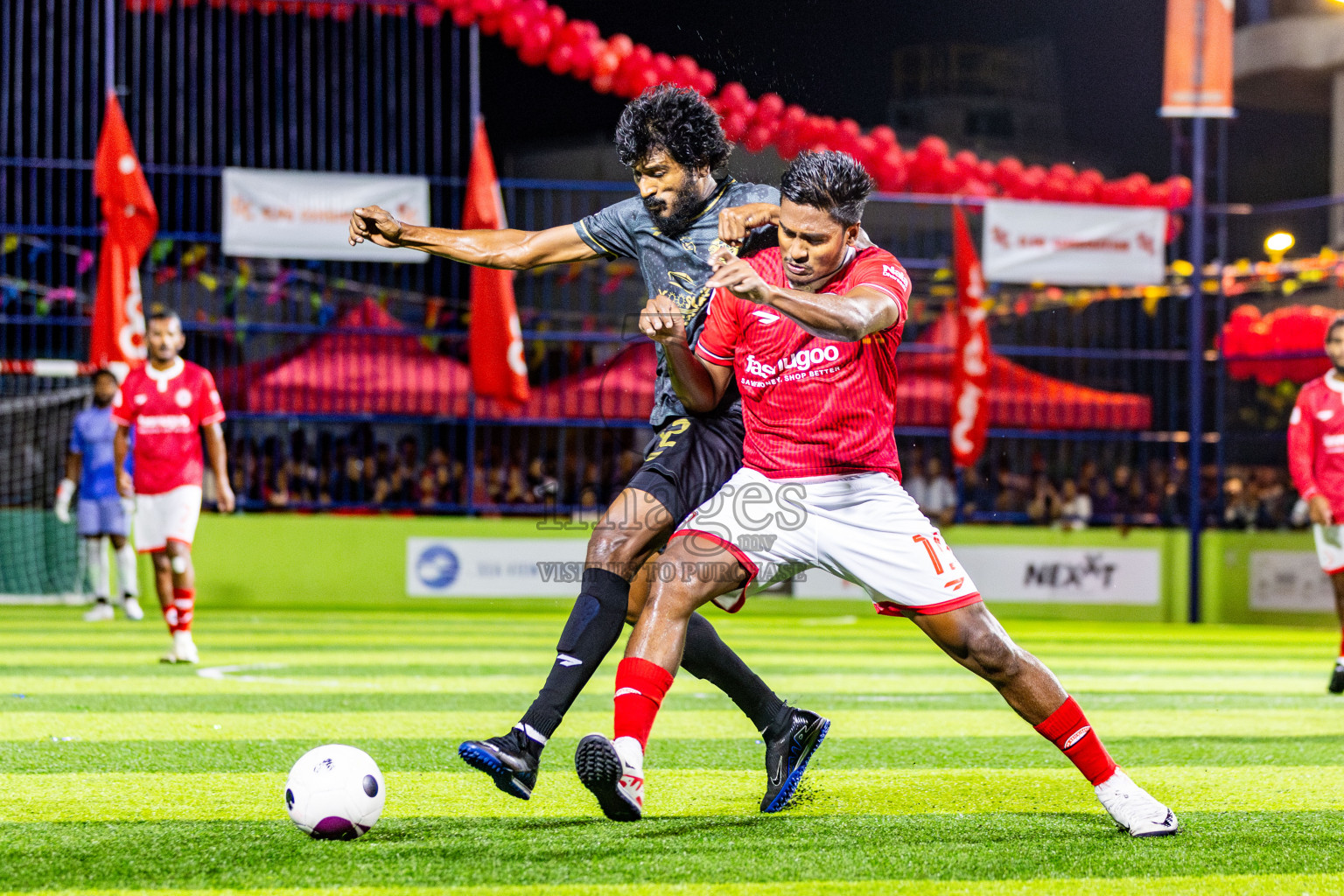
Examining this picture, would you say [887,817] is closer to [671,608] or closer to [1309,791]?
[671,608]

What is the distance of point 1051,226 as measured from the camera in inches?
608

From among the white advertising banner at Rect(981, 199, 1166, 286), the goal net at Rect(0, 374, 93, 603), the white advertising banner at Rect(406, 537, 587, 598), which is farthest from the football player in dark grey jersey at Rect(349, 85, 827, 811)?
the goal net at Rect(0, 374, 93, 603)

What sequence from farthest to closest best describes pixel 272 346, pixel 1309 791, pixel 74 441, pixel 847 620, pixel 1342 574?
1. pixel 272 346
2. pixel 847 620
3. pixel 74 441
4. pixel 1342 574
5. pixel 1309 791

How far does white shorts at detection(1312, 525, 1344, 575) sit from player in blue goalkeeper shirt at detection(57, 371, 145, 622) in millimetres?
9153

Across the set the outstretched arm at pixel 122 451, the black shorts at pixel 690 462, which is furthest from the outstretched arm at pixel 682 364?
the outstretched arm at pixel 122 451

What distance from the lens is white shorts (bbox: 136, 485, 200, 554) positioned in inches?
341

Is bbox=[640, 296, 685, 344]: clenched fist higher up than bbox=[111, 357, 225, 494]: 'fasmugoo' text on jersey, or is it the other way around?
bbox=[640, 296, 685, 344]: clenched fist

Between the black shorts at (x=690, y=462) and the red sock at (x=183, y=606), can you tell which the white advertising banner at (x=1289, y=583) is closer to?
A: the red sock at (x=183, y=606)

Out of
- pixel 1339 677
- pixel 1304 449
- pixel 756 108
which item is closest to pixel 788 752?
pixel 1339 677

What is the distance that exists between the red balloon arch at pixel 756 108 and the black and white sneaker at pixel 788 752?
671 centimetres

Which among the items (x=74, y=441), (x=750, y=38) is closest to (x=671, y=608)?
(x=750, y=38)

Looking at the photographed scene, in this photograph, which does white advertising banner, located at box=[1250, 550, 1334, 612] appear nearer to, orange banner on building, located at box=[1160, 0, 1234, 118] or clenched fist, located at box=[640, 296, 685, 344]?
orange banner on building, located at box=[1160, 0, 1234, 118]

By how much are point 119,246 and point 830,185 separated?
11.3 meters

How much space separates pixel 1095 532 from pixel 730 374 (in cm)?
1231
